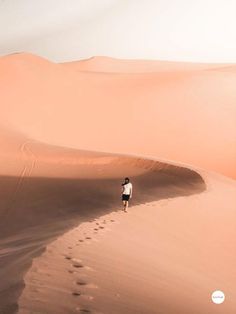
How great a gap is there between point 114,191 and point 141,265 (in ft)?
28.6

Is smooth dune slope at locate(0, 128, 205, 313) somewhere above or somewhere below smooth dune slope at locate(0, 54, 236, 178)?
below

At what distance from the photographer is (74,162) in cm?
2148

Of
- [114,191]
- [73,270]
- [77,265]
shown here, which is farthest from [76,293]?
[114,191]

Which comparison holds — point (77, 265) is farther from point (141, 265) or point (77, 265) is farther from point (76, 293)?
point (141, 265)

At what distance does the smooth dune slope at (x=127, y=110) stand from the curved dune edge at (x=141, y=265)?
15.1 metres

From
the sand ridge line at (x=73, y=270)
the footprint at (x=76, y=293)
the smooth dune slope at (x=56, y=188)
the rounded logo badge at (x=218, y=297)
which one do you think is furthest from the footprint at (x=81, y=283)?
the rounded logo badge at (x=218, y=297)

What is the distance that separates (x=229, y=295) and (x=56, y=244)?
8.68 feet

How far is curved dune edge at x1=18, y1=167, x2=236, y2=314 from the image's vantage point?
5129 mm

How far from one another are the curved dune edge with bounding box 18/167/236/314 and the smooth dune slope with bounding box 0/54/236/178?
15134mm

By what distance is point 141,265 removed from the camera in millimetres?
7445

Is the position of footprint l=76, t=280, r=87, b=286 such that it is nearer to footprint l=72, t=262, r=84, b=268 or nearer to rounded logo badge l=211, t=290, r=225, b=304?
footprint l=72, t=262, r=84, b=268

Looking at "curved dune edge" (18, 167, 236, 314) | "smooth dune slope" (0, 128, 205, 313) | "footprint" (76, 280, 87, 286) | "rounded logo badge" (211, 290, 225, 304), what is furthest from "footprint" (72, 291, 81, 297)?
"rounded logo badge" (211, 290, 225, 304)

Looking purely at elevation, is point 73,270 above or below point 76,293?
above

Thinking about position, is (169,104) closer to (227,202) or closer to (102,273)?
(227,202)
